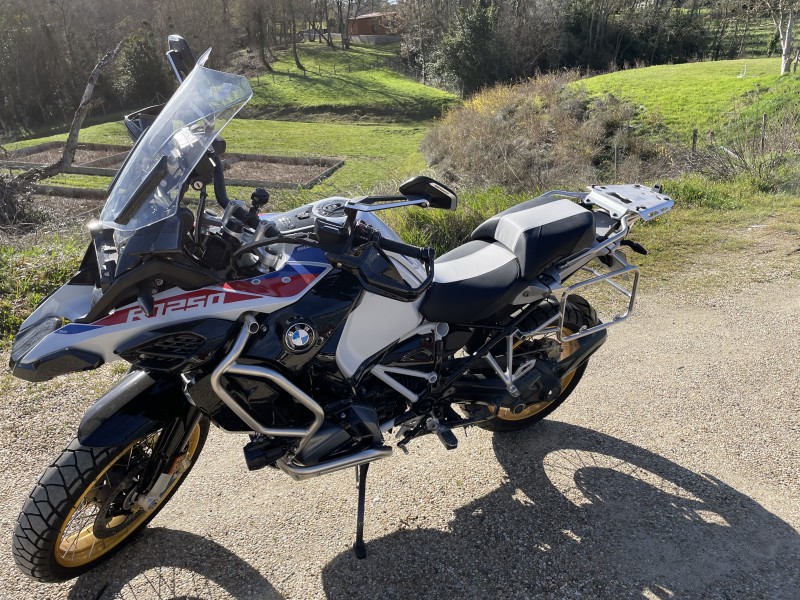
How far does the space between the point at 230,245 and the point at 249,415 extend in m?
0.69

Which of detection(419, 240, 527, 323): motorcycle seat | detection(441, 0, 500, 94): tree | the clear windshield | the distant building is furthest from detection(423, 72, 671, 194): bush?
the distant building

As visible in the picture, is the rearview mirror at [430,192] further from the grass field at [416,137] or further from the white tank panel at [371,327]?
the grass field at [416,137]

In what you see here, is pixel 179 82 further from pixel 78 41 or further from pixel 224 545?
pixel 78 41

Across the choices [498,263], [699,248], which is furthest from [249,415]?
[699,248]

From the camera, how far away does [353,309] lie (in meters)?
2.64

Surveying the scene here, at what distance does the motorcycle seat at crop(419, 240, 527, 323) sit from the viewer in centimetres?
286

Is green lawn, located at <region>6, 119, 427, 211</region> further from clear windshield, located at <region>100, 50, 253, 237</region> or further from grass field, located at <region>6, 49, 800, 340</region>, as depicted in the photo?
clear windshield, located at <region>100, 50, 253, 237</region>

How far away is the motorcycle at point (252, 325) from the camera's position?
7.50 ft

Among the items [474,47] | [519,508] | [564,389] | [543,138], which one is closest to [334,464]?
[519,508]

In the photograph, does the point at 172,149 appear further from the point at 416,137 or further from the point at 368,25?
the point at 368,25

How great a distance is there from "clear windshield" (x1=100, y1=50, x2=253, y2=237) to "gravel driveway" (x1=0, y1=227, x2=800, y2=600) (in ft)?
5.43

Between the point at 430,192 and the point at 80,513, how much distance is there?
2134 millimetres

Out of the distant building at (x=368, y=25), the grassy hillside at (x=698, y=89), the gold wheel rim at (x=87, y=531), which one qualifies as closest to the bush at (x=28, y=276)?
the gold wheel rim at (x=87, y=531)

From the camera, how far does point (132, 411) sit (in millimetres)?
2611
